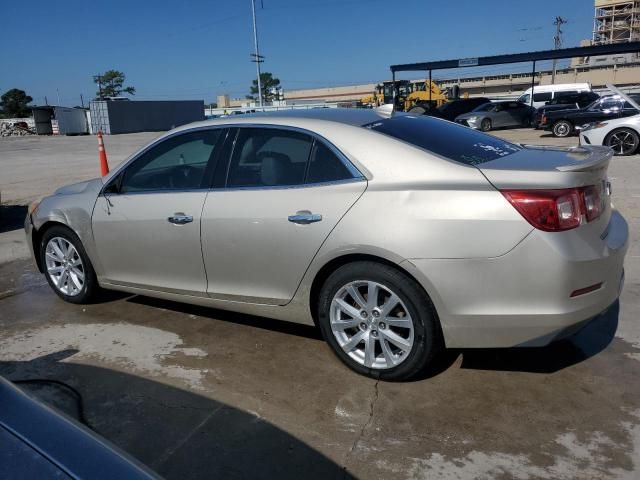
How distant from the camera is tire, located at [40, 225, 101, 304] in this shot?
4.58 metres

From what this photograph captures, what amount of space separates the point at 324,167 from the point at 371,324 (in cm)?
97

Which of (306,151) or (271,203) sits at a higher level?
(306,151)

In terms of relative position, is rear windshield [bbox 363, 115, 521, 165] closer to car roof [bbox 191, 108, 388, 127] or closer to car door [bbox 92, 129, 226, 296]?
car roof [bbox 191, 108, 388, 127]

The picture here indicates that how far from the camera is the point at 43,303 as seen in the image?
16.2ft

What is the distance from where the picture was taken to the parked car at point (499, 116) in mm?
26078

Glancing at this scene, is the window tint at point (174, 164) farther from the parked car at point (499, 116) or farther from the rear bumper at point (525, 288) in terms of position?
the parked car at point (499, 116)

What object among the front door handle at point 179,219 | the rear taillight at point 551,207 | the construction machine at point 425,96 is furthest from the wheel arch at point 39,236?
the construction machine at point 425,96

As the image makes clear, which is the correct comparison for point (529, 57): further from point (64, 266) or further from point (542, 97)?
point (64, 266)

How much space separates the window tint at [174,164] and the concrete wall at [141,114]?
39687 mm

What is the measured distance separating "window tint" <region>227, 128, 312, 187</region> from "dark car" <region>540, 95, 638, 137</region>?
A: 1511 cm

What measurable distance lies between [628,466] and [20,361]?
11.9ft

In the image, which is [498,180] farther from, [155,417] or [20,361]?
[20,361]

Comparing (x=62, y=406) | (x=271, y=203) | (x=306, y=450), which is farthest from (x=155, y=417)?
(x=271, y=203)

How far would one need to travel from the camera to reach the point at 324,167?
3.37m
